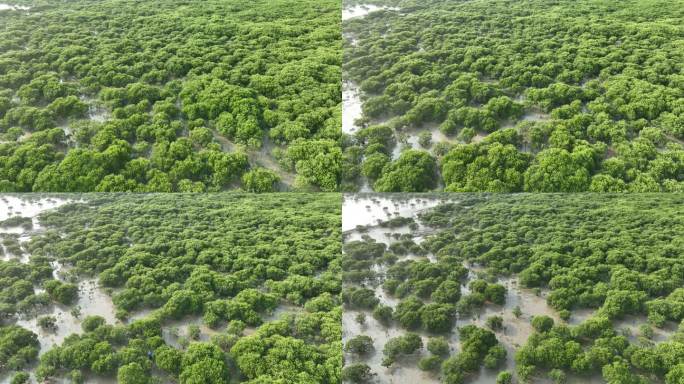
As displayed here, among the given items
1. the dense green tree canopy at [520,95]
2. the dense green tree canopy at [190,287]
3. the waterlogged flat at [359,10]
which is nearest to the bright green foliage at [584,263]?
the dense green tree canopy at [520,95]

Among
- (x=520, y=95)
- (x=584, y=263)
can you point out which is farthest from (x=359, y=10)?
(x=584, y=263)

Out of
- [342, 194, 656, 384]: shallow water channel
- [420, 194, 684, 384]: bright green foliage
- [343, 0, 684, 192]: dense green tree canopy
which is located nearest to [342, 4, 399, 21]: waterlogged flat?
[343, 0, 684, 192]: dense green tree canopy

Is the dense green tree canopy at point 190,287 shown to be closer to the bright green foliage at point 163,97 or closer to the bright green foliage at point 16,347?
the bright green foliage at point 16,347

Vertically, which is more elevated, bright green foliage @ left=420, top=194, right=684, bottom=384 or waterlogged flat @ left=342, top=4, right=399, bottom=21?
waterlogged flat @ left=342, top=4, right=399, bottom=21

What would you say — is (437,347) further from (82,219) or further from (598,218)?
(82,219)

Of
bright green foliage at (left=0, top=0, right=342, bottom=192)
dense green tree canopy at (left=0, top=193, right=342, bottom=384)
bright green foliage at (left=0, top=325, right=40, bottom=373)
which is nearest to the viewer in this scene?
bright green foliage at (left=0, top=325, right=40, bottom=373)

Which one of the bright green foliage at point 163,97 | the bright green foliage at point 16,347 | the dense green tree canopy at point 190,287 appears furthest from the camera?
the bright green foliage at point 163,97

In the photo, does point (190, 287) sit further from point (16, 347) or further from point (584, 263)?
point (584, 263)

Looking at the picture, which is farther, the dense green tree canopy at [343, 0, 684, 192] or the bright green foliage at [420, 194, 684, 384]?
the dense green tree canopy at [343, 0, 684, 192]

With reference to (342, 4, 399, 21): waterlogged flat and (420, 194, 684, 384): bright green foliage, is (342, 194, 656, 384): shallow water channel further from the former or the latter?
(342, 4, 399, 21): waterlogged flat
